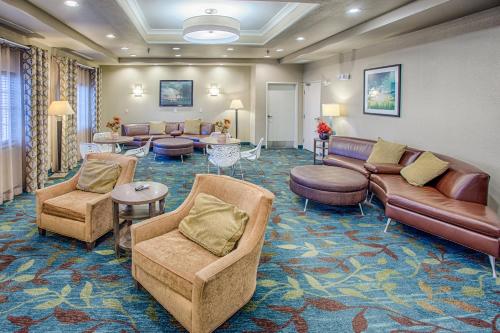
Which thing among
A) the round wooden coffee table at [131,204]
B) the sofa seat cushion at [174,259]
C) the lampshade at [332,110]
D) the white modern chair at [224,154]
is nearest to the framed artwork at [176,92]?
the lampshade at [332,110]

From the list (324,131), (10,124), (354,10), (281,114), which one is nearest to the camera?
(354,10)

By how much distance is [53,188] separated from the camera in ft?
13.4

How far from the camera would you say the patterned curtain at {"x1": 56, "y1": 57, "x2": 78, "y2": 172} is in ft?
24.5

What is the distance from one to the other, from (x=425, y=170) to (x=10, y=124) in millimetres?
6487

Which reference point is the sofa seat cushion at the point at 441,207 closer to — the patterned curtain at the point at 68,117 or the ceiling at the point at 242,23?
the ceiling at the point at 242,23

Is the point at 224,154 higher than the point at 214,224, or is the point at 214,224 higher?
the point at 224,154

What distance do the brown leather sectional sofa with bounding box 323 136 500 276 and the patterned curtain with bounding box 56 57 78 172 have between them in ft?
20.8

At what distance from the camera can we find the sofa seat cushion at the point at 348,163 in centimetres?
590

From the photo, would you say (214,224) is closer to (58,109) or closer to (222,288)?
(222,288)

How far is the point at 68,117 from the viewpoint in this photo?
779cm

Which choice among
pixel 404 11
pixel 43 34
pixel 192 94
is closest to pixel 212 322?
pixel 404 11

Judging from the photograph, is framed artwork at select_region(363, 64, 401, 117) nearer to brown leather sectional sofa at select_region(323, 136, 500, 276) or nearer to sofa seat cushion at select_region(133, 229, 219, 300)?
brown leather sectional sofa at select_region(323, 136, 500, 276)

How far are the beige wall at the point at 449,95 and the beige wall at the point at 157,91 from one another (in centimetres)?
565

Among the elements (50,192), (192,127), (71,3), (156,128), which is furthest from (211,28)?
(156,128)
